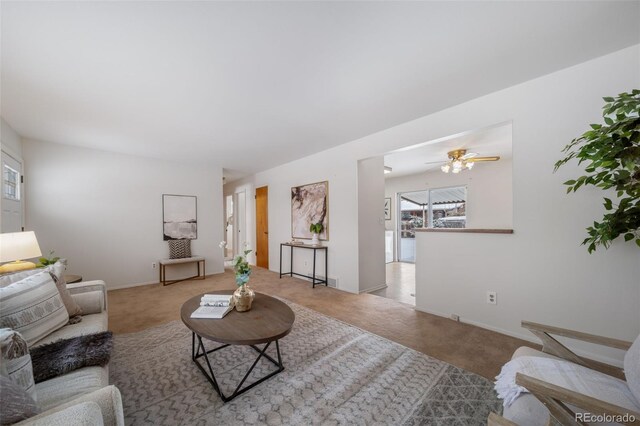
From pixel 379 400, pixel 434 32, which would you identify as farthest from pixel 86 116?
pixel 379 400

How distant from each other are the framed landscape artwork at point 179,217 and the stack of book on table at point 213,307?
3.36 meters

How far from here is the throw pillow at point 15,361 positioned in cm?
88

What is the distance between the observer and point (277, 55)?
70.3 inches

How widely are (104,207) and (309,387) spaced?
15.2ft

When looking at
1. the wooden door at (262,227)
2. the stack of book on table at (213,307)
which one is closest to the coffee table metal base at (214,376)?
the stack of book on table at (213,307)

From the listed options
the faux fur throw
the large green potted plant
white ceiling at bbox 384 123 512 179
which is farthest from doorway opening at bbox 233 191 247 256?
the large green potted plant

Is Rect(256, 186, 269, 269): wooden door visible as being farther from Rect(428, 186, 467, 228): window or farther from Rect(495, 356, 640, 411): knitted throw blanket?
Rect(495, 356, 640, 411): knitted throw blanket

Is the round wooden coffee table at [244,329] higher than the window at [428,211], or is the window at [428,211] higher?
the window at [428,211]

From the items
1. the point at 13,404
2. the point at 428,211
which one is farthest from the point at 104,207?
the point at 428,211

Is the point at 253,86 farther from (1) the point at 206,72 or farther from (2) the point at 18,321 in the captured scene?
(2) the point at 18,321

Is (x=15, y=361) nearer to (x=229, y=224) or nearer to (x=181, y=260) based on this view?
(x=181, y=260)

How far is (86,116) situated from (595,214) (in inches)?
203

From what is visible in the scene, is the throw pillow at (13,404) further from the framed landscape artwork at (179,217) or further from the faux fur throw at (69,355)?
the framed landscape artwork at (179,217)

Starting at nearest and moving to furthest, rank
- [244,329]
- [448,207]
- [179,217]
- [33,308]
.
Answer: [33,308] → [244,329] → [179,217] → [448,207]
